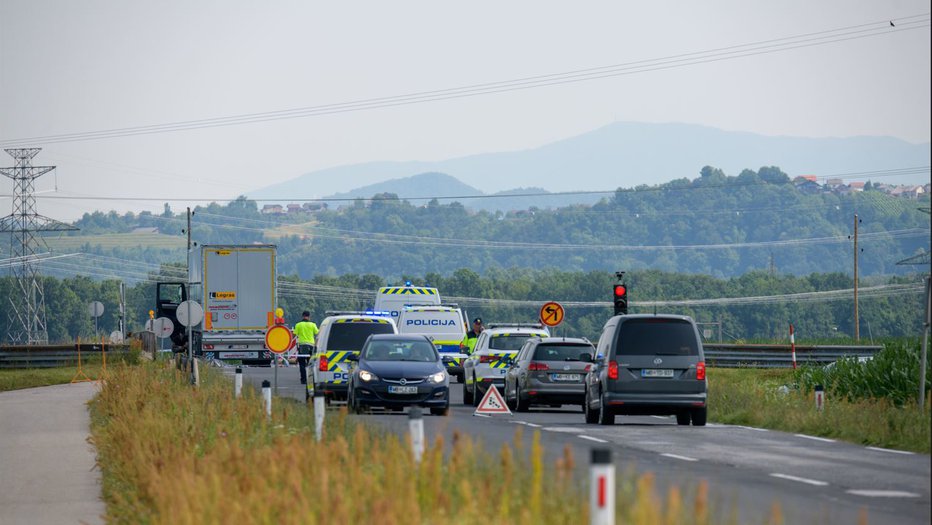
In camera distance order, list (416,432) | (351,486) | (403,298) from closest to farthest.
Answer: (351,486) → (416,432) → (403,298)

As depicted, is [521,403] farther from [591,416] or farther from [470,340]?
[470,340]

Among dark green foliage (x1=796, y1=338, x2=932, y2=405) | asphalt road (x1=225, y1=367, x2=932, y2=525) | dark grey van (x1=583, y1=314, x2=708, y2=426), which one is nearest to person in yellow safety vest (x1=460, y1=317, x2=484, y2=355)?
dark green foliage (x1=796, y1=338, x2=932, y2=405)

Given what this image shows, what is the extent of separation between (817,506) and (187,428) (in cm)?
879

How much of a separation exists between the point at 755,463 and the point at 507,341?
18.8 metres

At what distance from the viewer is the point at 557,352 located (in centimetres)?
3238

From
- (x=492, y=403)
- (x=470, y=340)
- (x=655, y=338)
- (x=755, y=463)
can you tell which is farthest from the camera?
(x=470, y=340)

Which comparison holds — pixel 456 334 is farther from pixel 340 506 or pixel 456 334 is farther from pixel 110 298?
pixel 110 298

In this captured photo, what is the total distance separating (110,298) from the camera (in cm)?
19562

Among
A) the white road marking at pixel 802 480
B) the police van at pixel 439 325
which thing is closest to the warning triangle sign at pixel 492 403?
the white road marking at pixel 802 480

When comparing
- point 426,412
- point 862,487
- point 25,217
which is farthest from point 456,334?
point 25,217

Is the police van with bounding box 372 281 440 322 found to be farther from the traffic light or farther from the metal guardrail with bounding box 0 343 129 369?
the traffic light

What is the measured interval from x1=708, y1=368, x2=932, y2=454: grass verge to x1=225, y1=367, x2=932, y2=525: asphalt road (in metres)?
0.48

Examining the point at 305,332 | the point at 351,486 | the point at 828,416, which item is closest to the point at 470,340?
the point at 305,332

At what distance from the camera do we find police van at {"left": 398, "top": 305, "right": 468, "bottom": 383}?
47844mm
